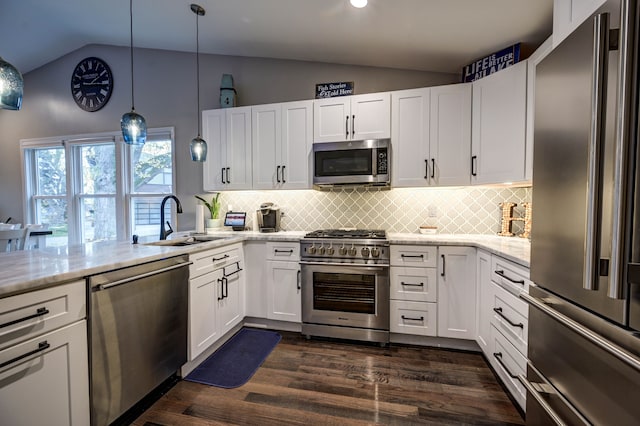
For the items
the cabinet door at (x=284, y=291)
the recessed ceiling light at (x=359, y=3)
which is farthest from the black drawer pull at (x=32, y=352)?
the recessed ceiling light at (x=359, y=3)

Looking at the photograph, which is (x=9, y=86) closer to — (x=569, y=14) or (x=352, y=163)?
(x=352, y=163)

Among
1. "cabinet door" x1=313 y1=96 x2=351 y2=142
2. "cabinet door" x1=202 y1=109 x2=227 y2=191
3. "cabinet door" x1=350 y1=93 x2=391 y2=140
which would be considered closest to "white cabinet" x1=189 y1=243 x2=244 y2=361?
"cabinet door" x1=202 y1=109 x2=227 y2=191

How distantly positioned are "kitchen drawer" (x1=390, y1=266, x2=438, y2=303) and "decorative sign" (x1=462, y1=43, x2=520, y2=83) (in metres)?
1.87

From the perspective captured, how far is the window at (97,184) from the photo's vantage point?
13.0 feet

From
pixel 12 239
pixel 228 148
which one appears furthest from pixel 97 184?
pixel 228 148

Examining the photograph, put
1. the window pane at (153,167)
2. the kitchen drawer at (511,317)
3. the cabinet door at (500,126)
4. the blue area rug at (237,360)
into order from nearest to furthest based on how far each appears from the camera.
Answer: the kitchen drawer at (511,317)
the blue area rug at (237,360)
the cabinet door at (500,126)
the window pane at (153,167)

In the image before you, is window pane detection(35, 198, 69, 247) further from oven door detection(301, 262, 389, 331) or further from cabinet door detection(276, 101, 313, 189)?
oven door detection(301, 262, 389, 331)

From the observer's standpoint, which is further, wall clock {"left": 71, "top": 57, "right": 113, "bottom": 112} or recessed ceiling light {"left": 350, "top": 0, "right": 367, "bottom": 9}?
wall clock {"left": 71, "top": 57, "right": 113, "bottom": 112}

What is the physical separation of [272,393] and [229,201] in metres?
2.36

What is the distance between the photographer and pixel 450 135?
272cm

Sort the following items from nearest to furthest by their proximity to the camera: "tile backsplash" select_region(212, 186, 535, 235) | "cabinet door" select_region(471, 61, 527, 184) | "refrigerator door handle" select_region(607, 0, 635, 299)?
"refrigerator door handle" select_region(607, 0, 635, 299) → "cabinet door" select_region(471, 61, 527, 184) → "tile backsplash" select_region(212, 186, 535, 235)

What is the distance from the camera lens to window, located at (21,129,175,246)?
3959 mm

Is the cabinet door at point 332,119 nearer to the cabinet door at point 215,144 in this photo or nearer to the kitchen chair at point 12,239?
the cabinet door at point 215,144

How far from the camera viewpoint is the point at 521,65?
2.24m
